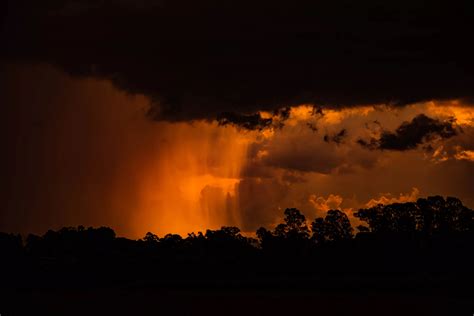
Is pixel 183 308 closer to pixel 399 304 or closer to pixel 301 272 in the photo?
pixel 399 304

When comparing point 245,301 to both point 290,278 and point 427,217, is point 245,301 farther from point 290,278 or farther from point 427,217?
point 427,217

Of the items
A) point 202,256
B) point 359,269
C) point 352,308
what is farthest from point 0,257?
point 352,308

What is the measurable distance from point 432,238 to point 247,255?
46384 millimetres

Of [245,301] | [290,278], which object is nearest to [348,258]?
[290,278]

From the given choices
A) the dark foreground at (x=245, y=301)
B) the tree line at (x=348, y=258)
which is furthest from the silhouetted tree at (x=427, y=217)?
the dark foreground at (x=245, y=301)

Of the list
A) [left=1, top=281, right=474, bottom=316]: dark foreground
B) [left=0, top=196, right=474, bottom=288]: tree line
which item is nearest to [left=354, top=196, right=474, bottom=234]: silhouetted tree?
[left=0, top=196, right=474, bottom=288]: tree line

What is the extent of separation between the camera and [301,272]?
6501 inches

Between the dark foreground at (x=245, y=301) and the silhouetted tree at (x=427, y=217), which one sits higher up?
the silhouetted tree at (x=427, y=217)

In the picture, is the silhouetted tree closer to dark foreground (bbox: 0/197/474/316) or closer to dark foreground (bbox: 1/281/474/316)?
dark foreground (bbox: 0/197/474/316)

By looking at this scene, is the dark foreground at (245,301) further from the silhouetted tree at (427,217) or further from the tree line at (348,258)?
the silhouetted tree at (427,217)

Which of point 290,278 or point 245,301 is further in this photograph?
point 290,278

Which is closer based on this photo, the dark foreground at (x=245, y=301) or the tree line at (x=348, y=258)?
the dark foreground at (x=245, y=301)

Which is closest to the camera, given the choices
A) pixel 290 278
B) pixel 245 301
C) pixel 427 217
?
pixel 245 301

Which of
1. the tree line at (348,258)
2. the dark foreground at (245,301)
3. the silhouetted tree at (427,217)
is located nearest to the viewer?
the dark foreground at (245,301)
